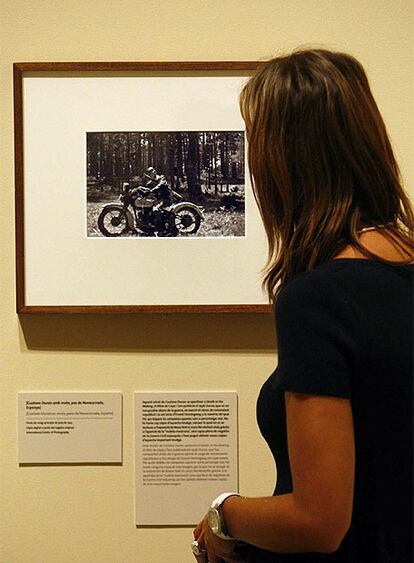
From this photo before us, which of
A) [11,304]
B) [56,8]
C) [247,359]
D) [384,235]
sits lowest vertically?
[247,359]

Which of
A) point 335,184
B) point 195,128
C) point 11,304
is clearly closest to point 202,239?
point 195,128

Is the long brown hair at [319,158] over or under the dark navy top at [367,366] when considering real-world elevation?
over

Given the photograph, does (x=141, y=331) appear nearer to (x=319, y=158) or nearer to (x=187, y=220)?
(x=187, y=220)

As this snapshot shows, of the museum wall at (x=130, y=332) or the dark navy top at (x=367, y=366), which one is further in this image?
the museum wall at (x=130, y=332)

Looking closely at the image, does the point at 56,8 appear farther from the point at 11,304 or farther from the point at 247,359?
the point at 247,359

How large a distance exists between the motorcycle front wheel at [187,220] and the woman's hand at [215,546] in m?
0.59

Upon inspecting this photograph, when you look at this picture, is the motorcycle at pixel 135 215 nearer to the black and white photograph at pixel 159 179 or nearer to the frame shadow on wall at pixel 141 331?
the black and white photograph at pixel 159 179

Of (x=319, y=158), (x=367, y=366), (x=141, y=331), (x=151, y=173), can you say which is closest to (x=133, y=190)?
(x=151, y=173)

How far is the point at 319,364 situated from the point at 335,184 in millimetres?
199

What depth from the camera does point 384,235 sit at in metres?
0.88

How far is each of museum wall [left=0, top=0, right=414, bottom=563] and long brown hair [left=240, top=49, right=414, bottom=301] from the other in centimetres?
63

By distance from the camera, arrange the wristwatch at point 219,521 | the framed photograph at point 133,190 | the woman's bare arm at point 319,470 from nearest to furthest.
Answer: the woman's bare arm at point 319,470
the wristwatch at point 219,521
the framed photograph at point 133,190

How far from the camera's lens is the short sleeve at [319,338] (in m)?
0.80

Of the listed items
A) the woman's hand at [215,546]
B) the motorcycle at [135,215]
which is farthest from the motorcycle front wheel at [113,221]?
the woman's hand at [215,546]
